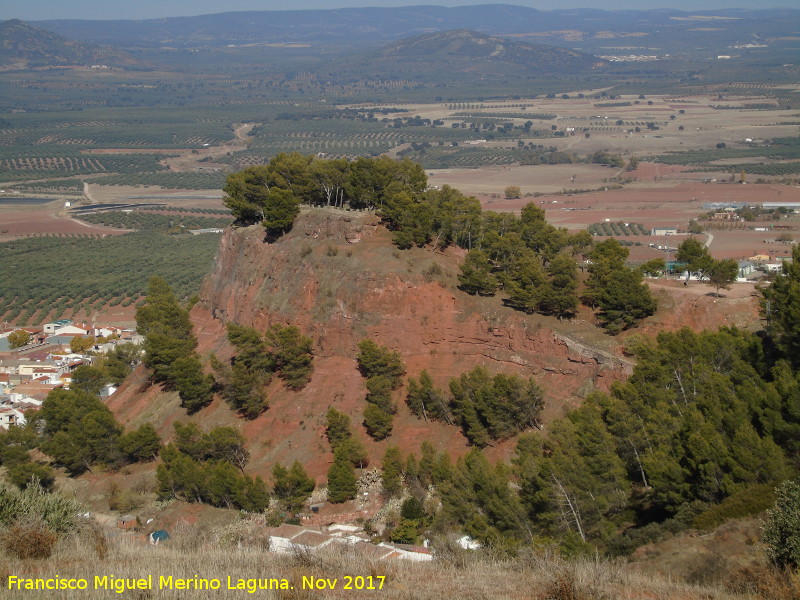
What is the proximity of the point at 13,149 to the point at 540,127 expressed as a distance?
316 ft

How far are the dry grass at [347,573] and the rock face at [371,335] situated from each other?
46.5 ft

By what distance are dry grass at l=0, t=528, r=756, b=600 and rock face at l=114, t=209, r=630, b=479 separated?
14182mm

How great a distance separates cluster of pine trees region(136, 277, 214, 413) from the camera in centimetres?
3491

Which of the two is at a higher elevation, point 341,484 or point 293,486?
point 341,484

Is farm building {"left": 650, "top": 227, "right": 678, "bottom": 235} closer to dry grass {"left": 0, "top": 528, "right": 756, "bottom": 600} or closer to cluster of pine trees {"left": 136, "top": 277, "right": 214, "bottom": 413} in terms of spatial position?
cluster of pine trees {"left": 136, "top": 277, "right": 214, "bottom": 413}

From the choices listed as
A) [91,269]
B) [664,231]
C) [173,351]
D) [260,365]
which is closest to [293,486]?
[260,365]

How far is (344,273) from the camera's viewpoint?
34.9 m

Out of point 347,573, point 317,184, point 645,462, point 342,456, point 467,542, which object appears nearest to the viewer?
point 347,573

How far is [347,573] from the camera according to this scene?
14680 mm

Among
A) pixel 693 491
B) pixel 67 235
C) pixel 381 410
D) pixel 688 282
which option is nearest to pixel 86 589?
pixel 693 491

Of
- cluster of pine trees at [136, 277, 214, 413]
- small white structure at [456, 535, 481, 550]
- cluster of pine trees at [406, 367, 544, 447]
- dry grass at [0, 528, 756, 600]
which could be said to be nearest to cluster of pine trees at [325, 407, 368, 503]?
cluster of pine trees at [406, 367, 544, 447]

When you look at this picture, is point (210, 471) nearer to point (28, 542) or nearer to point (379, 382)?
point (379, 382)

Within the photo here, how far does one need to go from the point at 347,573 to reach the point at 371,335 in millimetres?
18990

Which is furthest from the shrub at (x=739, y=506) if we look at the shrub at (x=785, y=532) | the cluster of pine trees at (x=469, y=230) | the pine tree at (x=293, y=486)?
the pine tree at (x=293, y=486)
